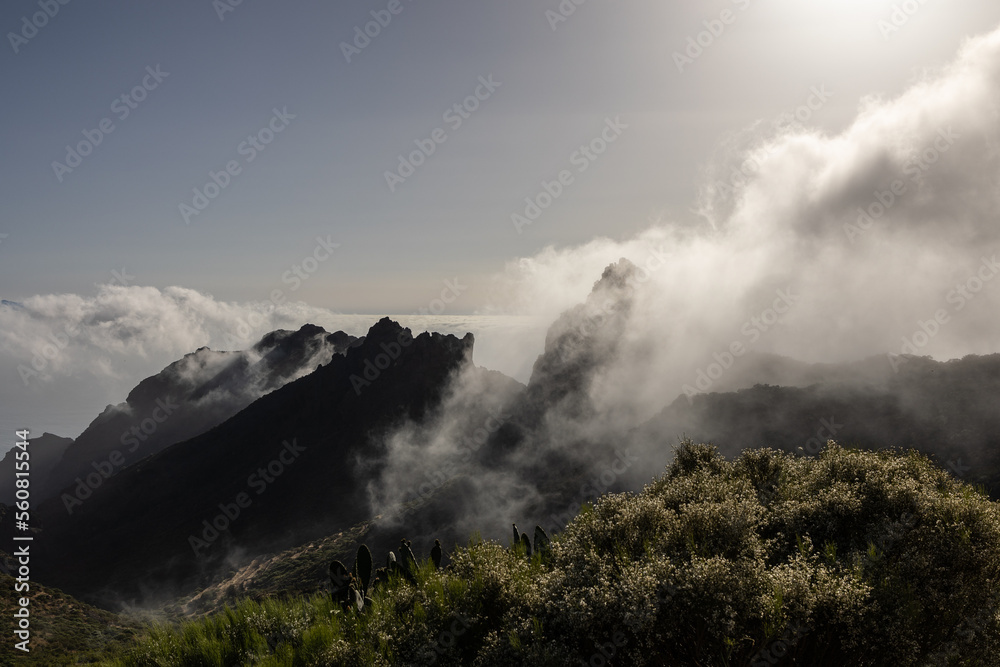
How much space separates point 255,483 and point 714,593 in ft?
537

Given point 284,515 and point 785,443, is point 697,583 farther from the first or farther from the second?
point 284,515

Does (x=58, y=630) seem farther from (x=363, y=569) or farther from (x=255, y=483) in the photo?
(x=255, y=483)

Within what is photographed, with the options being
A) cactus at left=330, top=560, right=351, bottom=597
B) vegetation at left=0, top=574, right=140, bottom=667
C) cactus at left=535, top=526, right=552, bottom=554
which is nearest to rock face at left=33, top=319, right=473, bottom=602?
vegetation at left=0, top=574, right=140, bottom=667

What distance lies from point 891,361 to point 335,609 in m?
154

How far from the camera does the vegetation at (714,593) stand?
10898 millimetres

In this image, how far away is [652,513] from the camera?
14.1 metres

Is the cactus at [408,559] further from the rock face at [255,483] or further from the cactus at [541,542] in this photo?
the rock face at [255,483]

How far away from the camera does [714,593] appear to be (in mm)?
10508

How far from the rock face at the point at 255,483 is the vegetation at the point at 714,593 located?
403 feet

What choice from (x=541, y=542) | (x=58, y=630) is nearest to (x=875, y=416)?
(x=541, y=542)

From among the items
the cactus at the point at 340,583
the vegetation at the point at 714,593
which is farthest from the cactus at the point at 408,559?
the cactus at the point at 340,583

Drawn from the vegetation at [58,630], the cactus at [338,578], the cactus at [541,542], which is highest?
the cactus at [338,578]

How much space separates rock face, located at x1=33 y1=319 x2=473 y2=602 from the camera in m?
127

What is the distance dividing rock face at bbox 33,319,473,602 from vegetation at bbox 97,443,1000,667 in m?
123
